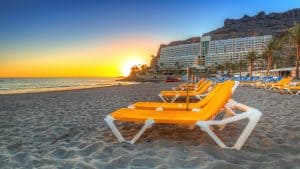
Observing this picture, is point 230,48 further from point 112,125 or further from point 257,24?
point 112,125

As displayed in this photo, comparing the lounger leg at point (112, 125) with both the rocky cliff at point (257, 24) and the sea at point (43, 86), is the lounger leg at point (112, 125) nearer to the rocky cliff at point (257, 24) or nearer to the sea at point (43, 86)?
the sea at point (43, 86)

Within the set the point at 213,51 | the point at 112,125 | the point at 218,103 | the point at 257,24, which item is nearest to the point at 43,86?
the point at 112,125

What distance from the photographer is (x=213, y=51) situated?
140250 mm

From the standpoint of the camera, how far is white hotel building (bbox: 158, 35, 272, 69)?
123 metres

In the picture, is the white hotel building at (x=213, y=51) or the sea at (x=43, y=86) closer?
the sea at (x=43, y=86)

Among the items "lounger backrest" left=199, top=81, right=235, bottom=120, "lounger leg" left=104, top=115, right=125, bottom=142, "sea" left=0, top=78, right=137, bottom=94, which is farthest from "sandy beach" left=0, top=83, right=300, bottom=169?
"sea" left=0, top=78, right=137, bottom=94

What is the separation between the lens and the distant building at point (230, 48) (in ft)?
395

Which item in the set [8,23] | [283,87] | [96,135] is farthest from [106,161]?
[8,23]

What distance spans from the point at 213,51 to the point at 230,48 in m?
9.83

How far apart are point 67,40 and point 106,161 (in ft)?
82.1

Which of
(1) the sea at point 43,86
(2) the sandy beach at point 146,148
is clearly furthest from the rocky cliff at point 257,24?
(2) the sandy beach at point 146,148

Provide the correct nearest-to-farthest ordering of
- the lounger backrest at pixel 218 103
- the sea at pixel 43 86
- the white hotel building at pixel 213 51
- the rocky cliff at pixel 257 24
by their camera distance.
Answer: the lounger backrest at pixel 218 103 < the sea at pixel 43 86 < the white hotel building at pixel 213 51 < the rocky cliff at pixel 257 24

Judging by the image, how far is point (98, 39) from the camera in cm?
2691

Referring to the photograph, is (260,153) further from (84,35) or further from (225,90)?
(84,35)
